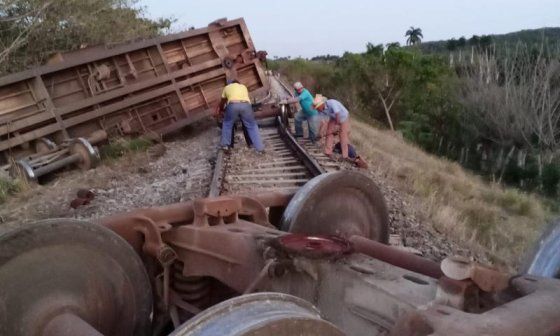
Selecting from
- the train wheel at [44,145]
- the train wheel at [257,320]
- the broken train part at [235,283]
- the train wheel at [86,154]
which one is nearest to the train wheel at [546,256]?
the broken train part at [235,283]

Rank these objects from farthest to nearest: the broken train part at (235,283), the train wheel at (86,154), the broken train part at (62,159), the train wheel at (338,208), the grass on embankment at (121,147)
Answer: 1. the grass on embankment at (121,147)
2. the train wheel at (86,154)
3. the broken train part at (62,159)
4. the train wheel at (338,208)
5. the broken train part at (235,283)

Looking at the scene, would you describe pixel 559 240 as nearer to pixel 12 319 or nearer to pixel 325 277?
pixel 325 277

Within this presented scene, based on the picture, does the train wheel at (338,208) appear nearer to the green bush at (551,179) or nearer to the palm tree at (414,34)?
the green bush at (551,179)

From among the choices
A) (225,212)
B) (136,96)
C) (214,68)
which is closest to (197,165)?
(136,96)

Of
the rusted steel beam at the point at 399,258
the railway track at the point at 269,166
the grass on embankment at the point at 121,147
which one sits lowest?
the railway track at the point at 269,166

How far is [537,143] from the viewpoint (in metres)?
36.1

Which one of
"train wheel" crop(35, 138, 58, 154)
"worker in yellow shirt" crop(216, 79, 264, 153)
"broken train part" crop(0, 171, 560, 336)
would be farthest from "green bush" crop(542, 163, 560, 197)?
"broken train part" crop(0, 171, 560, 336)

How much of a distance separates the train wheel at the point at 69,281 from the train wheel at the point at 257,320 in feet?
2.32

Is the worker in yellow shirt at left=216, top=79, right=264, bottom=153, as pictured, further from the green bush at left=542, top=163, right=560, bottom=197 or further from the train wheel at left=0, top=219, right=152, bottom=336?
the green bush at left=542, top=163, right=560, bottom=197

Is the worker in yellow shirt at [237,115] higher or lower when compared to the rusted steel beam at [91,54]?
lower

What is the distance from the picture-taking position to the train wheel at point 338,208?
3.10 m

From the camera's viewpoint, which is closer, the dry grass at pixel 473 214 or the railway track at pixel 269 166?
the railway track at pixel 269 166

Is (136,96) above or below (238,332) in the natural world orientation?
above

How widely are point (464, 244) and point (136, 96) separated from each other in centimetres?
783
